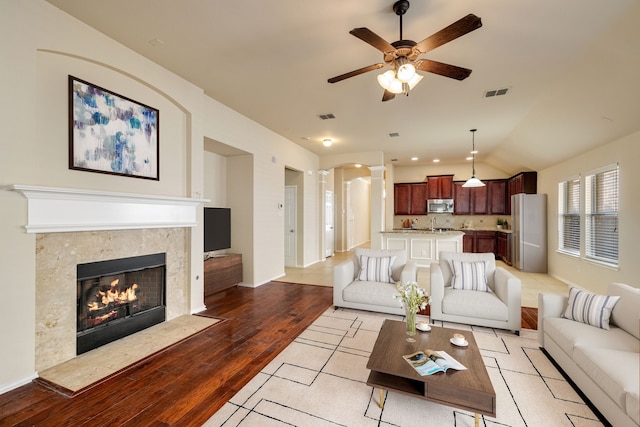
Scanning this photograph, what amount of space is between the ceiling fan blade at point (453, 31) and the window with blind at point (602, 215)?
4.24 meters

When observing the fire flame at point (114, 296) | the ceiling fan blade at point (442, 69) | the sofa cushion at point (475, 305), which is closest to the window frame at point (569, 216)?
the sofa cushion at point (475, 305)

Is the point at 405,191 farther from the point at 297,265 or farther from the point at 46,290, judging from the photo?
the point at 46,290

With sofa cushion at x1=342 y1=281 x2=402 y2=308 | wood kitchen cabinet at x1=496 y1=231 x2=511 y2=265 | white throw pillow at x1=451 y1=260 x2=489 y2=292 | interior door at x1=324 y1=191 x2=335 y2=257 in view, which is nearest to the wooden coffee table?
sofa cushion at x1=342 y1=281 x2=402 y2=308

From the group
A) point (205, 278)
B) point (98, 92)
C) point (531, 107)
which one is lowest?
point (205, 278)

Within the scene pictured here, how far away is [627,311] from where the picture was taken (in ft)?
7.63

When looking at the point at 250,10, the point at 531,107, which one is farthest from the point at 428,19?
the point at 531,107

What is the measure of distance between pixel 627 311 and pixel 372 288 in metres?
2.39

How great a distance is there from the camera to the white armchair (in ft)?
10.6

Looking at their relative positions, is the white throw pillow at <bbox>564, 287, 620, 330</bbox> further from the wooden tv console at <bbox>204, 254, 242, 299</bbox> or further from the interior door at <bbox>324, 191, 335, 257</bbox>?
the interior door at <bbox>324, 191, 335, 257</bbox>

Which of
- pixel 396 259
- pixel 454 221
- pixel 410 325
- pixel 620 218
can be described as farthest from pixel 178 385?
pixel 454 221

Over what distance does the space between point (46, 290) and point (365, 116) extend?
4638mm

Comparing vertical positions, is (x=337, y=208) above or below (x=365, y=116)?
below

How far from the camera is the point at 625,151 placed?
402 cm

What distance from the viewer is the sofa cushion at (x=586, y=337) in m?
2.14
